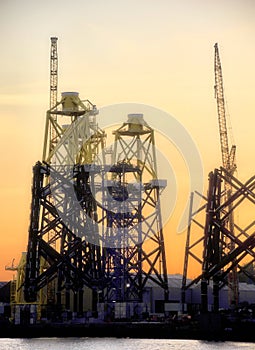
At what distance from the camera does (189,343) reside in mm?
130125

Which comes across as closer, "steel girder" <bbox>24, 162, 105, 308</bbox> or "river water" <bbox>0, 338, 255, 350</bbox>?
"river water" <bbox>0, 338, 255, 350</bbox>

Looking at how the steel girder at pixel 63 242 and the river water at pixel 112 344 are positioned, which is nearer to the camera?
the river water at pixel 112 344

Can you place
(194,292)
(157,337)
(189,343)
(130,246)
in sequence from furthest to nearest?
1. (194,292)
2. (130,246)
3. (157,337)
4. (189,343)

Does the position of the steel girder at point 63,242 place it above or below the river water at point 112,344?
above

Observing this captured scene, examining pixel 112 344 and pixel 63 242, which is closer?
pixel 112 344

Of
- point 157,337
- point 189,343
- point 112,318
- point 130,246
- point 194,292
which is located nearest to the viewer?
point 189,343

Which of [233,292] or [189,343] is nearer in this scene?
[189,343]

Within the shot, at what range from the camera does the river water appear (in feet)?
395

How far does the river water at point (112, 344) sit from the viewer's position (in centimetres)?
12031

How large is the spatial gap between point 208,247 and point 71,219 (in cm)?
3324

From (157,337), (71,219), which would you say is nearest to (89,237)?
(71,219)

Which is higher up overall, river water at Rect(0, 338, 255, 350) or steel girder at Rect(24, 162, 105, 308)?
steel girder at Rect(24, 162, 105, 308)

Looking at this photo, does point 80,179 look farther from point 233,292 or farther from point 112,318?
point 233,292

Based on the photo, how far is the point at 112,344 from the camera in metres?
127
